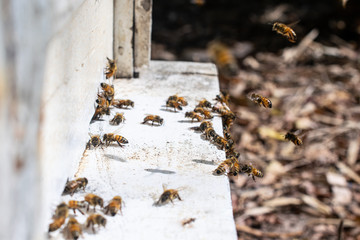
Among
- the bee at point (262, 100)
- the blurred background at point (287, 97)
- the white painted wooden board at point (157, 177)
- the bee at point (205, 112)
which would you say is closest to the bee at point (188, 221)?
the white painted wooden board at point (157, 177)

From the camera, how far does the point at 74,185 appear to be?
5.93 feet

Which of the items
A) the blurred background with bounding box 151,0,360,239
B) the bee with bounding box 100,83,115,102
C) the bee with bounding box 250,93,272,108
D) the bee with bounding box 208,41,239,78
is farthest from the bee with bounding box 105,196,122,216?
the bee with bounding box 208,41,239,78

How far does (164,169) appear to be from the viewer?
204cm

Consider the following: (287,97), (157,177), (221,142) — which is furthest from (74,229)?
(287,97)

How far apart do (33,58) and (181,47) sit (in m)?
6.37

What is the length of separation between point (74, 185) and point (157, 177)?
34 cm

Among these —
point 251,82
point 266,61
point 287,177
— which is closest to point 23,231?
point 287,177

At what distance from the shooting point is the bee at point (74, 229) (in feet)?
5.06

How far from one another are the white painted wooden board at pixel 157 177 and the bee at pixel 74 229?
38mm

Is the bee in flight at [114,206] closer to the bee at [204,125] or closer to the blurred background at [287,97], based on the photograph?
the bee at [204,125]

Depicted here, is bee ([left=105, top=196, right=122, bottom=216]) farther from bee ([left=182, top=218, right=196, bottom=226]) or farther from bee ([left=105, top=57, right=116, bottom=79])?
bee ([left=105, top=57, right=116, bottom=79])

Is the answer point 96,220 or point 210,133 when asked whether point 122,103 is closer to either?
point 210,133

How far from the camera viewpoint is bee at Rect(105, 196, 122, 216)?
1.68 metres

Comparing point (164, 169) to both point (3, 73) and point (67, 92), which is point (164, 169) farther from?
point (3, 73)
